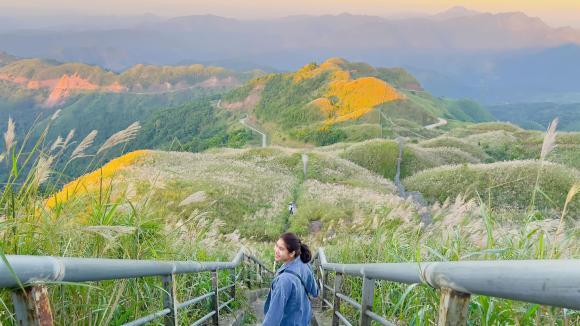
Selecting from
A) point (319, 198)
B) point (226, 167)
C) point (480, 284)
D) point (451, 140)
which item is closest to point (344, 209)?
point (319, 198)

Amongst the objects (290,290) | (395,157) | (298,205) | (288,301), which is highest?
(290,290)

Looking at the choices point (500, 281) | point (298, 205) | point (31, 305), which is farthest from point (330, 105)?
point (500, 281)

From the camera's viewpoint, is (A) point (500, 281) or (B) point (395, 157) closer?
(A) point (500, 281)

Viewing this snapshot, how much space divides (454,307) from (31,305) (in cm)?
148

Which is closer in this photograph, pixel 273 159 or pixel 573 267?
pixel 573 267

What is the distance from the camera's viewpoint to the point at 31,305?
1.71 m

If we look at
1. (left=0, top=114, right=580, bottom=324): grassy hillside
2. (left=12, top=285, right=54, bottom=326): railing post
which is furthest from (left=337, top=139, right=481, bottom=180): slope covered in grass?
(left=12, top=285, right=54, bottom=326): railing post

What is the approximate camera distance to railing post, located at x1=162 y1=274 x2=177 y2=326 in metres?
3.41

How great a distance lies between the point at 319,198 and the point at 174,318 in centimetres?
2708

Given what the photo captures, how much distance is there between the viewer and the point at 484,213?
325 centimetres

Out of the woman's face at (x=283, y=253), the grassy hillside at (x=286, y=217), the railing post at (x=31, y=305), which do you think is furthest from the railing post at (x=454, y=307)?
the woman's face at (x=283, y=253)

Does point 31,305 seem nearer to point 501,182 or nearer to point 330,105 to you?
point 501,182

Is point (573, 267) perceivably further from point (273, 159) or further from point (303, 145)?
point (303, 145)

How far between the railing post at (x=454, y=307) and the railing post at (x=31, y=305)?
56.3 inches
